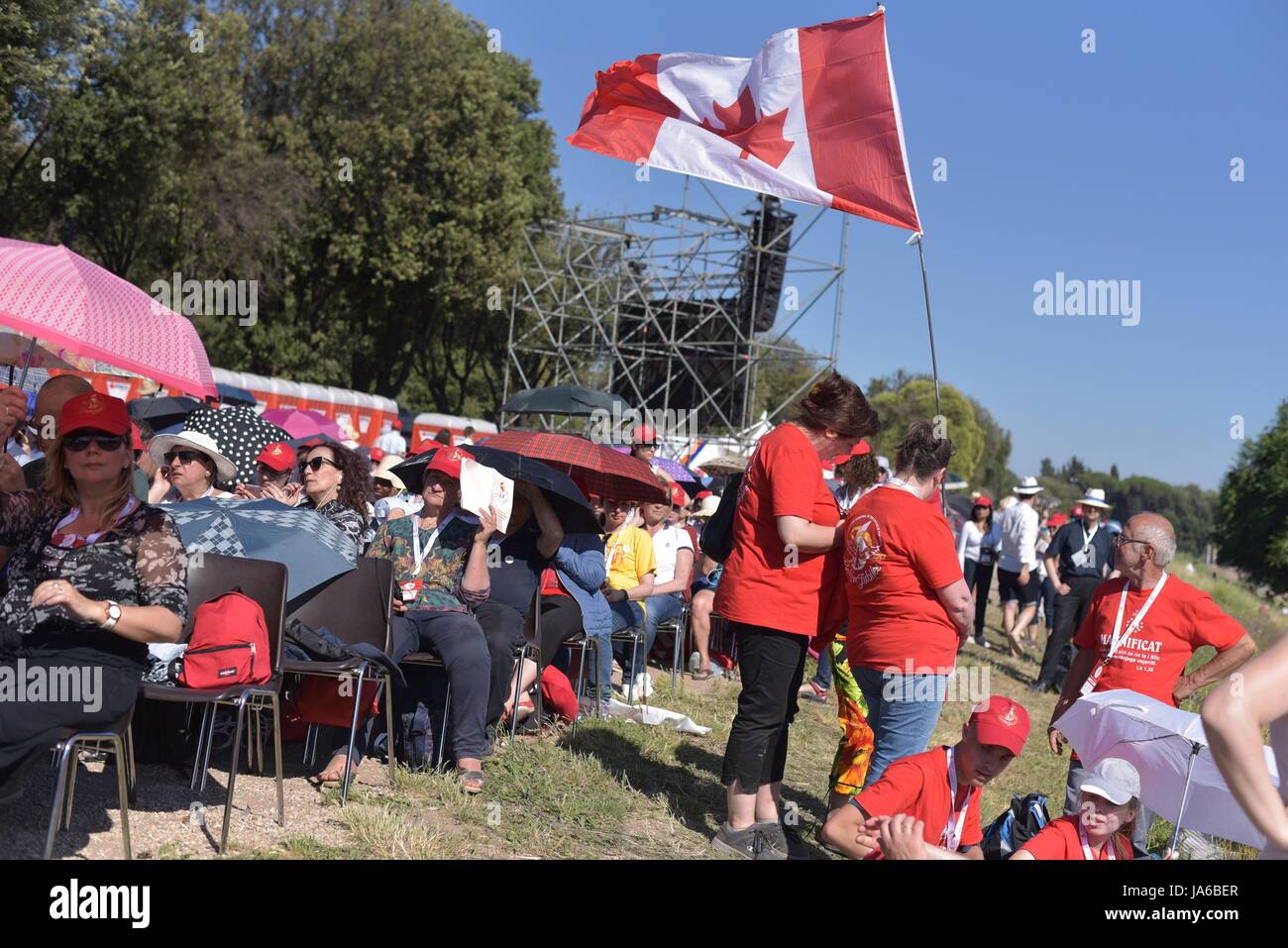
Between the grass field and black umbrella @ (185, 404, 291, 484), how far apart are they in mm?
2174

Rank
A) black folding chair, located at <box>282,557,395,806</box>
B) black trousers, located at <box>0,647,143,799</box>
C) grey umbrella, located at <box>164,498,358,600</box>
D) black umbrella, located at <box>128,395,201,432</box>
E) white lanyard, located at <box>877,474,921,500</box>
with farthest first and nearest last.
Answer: black umbrella, located at <box>128,395,201,432</box> < black folding chair, located at <box>282,557,395,806</box> < grey umbrella, located at <box>164,498,358,600</box> < white lanyard, located at <box>877,474,921,500</box> < black trousers, located at <box>0,647,143,799</box>

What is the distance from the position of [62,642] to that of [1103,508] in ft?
34.0

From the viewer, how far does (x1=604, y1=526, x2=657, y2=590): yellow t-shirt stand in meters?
9.38

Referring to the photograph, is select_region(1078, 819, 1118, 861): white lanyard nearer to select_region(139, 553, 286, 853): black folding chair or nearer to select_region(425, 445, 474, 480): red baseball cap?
select_region(139, 553, 286, 853): black folding chair

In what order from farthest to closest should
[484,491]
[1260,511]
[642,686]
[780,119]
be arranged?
[1260,511] < [642,686] < [780,119] < [484,491]

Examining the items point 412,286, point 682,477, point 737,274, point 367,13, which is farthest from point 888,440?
point 682,477

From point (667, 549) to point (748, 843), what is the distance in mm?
5091

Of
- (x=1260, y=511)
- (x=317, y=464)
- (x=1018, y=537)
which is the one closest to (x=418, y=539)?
(x=317, y=464)

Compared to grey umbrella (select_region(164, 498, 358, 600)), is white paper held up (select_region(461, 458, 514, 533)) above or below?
above

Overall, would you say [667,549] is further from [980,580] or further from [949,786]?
[980,580]

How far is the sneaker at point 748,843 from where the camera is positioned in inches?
205

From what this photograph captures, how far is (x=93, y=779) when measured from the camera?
5297mm

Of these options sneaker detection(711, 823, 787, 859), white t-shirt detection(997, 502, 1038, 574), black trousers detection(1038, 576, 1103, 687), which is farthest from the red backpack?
white t-shirt detection(997, 502, 1038, 574)

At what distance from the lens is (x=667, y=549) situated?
10258 millimetres
